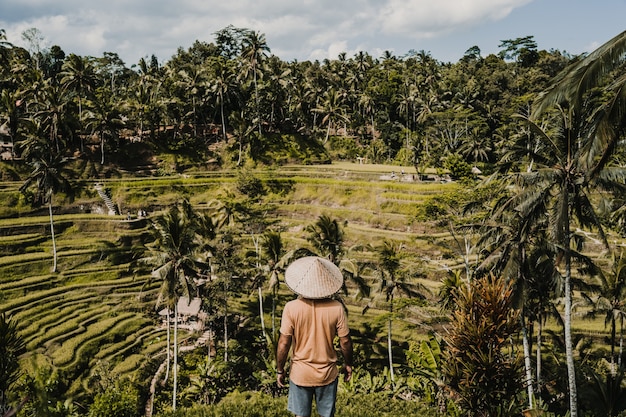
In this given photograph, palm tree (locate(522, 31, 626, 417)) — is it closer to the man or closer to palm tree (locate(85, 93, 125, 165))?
the man

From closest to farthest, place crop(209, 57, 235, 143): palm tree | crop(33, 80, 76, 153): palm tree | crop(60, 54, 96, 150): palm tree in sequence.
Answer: crop(33, 80, 76, 153): palm tree, crop(60, 54, 96, 150): palm tree, crop(209, 57, 235, 143): palm tree

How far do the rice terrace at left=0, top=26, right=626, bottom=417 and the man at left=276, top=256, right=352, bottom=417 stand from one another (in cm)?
240

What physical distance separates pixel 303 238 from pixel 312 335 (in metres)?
28.2

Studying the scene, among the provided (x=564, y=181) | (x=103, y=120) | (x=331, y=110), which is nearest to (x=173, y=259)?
(x=564, y=181)

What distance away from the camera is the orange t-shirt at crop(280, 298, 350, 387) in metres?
4.67

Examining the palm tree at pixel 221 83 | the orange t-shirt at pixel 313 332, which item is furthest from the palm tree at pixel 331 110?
the orange t-shirt at pixel 313 332

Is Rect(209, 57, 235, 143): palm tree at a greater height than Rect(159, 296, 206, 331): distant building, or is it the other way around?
Rect(209, 57, 235, 143): palm tree

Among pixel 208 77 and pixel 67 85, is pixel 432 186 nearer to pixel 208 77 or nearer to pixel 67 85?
pixel 208 77

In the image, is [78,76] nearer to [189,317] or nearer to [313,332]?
[189,317]

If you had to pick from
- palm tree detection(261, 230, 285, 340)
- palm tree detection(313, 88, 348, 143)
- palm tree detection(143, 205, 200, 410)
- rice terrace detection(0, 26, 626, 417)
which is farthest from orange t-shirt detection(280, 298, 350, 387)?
palm tree detection(313, 88, 348, 143)

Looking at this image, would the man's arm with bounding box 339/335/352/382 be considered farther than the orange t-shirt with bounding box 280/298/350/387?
Yes

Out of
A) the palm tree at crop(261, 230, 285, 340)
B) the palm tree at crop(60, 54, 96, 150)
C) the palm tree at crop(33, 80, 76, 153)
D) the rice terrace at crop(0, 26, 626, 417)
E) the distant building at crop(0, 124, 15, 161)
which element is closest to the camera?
the rice terrace at crop(0, 26, 626, 417)

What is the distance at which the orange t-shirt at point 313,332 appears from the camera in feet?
15.3

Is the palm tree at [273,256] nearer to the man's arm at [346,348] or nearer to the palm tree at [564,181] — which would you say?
the palm tree at [564,181]
